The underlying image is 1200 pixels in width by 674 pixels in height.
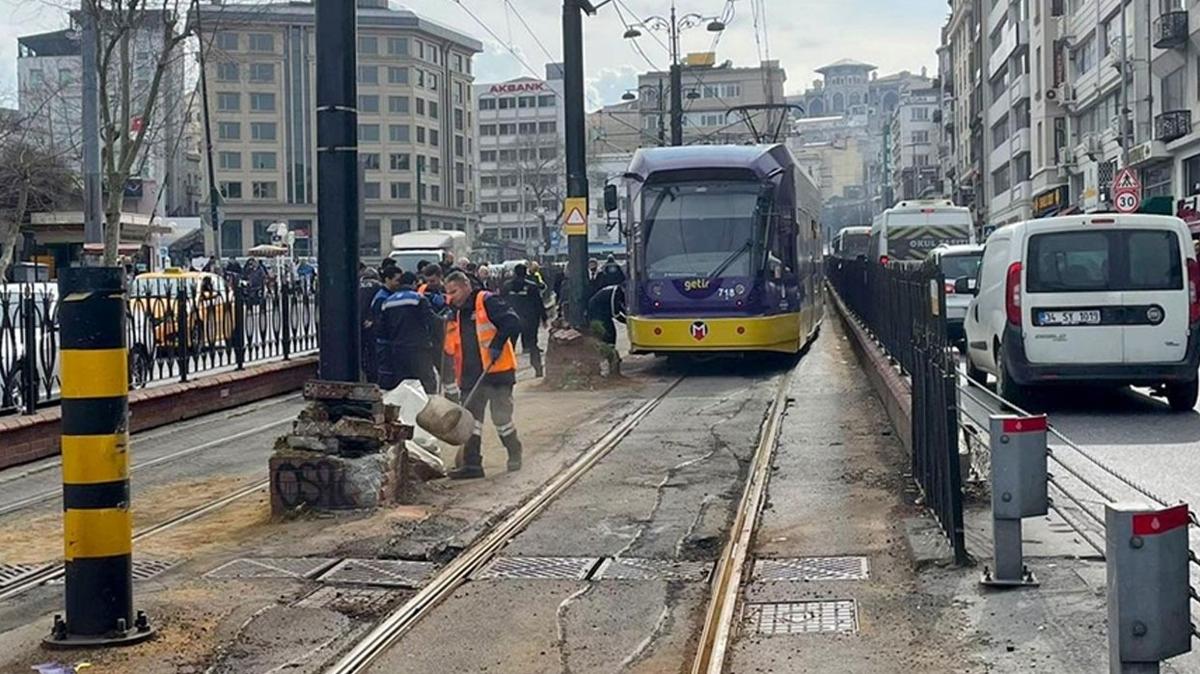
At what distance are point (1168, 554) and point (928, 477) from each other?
4.67 metres

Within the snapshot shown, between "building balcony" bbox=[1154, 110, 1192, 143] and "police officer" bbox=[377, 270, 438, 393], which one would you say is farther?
"building balcony" bbox=[1154, 110, 1192, 143]

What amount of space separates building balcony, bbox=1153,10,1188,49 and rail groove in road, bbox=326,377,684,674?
1353 inches

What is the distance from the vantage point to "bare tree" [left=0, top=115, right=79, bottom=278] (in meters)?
37.2

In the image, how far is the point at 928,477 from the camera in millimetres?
9227

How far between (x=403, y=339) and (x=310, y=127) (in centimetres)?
9124

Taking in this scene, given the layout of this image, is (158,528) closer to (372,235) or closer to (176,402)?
(176,402)

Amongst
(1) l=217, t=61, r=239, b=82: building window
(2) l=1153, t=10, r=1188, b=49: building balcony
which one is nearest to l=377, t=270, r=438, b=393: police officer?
(2) l=1153, t=10, r=1188, b=49: building balcony

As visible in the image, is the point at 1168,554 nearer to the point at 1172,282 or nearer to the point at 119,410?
the point at 119,410

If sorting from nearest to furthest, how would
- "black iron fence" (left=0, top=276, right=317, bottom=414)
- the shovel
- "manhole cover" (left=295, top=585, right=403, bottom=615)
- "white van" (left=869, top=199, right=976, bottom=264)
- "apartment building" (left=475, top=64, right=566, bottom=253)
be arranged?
"manhole cover" (left=295, top=585, right=403, bottom=615) < the shovel < "black iron fence" (left=0, top=276, right=317, bottom=414) < "white van" (left=869, top=199, right=976, bottom=264) < "apartment building" (left=475, top=64, right=566, bottom=253)

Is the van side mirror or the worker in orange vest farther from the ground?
the van side mirror

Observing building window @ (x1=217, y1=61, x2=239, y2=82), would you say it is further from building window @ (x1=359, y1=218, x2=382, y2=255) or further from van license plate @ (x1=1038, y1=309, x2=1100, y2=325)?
van license plate @ (x1=1038, y1=309, x2=1100, y2=325)

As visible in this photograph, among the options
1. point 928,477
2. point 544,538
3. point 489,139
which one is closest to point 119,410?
point 544,538

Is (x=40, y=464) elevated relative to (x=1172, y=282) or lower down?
lower down

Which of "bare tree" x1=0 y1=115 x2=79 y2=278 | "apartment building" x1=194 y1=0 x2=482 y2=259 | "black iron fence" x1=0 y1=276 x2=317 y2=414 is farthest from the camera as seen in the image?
"apartment building" x1=194 y1=0 x2=482 y2=259
